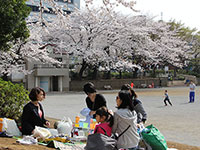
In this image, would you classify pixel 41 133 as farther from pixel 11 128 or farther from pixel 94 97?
pixel 94 97

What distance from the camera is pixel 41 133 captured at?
236 inches

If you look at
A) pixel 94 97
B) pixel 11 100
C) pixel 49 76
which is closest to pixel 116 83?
pixel 49 76

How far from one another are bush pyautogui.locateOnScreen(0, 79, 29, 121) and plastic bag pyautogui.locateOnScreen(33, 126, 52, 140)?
6.52 feet

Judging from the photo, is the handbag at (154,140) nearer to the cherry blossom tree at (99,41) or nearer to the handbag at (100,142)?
the handbag at (100,142)

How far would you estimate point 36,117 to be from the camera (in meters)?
6.23

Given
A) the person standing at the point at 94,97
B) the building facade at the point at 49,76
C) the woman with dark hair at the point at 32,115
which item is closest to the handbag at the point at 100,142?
the person standing at the point at 94,97

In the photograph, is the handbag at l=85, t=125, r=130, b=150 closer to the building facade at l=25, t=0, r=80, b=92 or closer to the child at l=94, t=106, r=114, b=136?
the child at l=94, t=106, r=114, b=136

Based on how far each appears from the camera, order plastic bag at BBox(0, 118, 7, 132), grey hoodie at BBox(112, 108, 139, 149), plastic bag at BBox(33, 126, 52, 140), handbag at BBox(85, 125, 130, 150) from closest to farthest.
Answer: handbag at BBox(85, 125, 130, 150) < grey hoodie at BBox(112, 108, 139, 149) < plastic bag at BBox(33, 126, 52, 140) < plastic bag at BBox(0, 118, 7, 132)

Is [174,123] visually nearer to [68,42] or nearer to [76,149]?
[76,149]

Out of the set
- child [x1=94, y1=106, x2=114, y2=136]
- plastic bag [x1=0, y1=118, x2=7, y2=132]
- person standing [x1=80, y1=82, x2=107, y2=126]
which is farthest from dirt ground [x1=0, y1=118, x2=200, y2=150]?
person standing [x1=80, y1=82, x2=107, y2=126]

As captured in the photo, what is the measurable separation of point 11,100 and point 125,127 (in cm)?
417

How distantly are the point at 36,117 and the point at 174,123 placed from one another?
231 inches

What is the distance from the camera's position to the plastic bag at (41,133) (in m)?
5.95

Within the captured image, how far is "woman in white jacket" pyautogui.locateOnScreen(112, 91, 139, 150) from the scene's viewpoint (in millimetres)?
4688
